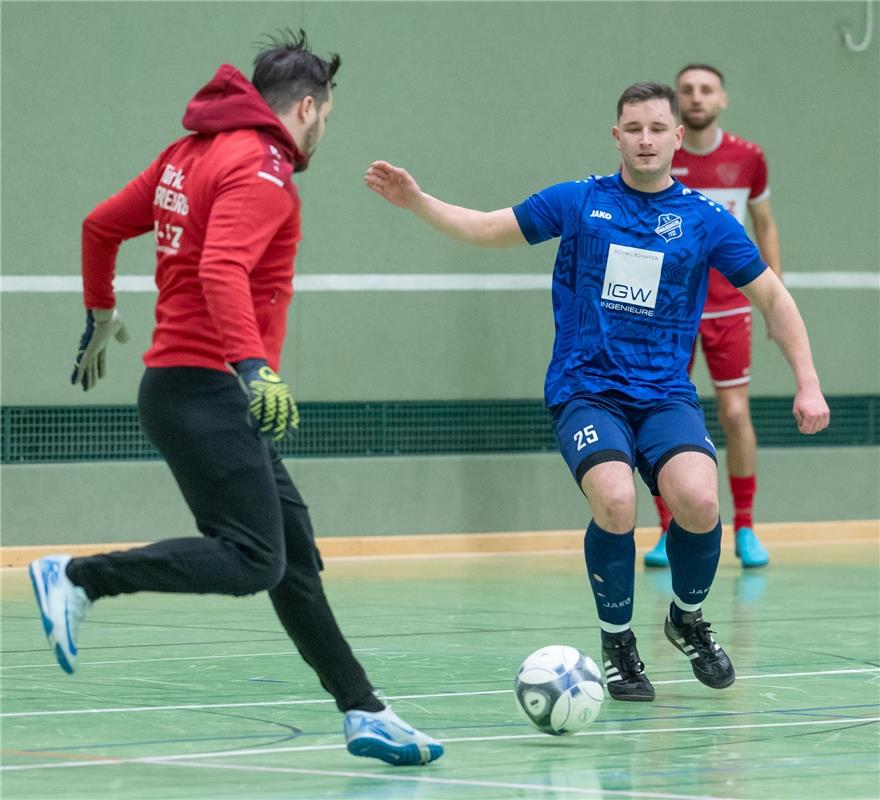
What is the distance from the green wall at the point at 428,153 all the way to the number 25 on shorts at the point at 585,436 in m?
4.75

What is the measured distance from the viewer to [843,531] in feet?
37.9

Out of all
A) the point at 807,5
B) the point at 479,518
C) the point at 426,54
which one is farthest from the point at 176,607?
the point at 807,5

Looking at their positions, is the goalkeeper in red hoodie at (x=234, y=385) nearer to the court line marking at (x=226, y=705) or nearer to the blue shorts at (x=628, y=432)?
the court line marking at (x=226, y=705)

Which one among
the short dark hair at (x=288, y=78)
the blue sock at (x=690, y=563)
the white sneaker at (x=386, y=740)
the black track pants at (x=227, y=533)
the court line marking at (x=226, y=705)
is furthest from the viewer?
the blue sock at (x=690, y=563)

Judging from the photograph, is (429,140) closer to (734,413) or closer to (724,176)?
(724,176)

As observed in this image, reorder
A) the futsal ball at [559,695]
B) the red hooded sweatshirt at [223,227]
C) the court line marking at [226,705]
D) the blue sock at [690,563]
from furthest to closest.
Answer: the blue sock at [690,563], the court line marking at [226,705], the futsal ball at [559,695], the red hooded sweatshirt at [223,227]

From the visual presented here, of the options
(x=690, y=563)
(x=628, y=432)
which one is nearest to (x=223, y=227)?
(x=628, y=432)

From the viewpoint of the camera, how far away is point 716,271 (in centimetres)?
987

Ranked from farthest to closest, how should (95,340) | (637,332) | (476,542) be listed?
(476,542), (637,332), (95,340)

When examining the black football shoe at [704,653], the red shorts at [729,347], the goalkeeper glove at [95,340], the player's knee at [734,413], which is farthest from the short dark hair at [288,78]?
the player's knee at [734,413]

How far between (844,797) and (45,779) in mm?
1873

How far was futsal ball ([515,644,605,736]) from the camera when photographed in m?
4.89

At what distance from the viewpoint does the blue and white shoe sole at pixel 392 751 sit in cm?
443

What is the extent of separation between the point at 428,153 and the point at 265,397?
6.61 metres
